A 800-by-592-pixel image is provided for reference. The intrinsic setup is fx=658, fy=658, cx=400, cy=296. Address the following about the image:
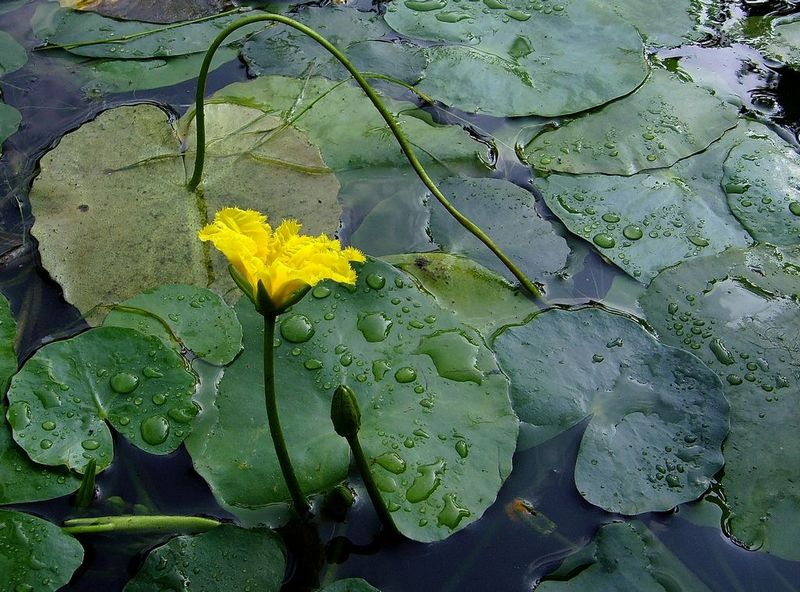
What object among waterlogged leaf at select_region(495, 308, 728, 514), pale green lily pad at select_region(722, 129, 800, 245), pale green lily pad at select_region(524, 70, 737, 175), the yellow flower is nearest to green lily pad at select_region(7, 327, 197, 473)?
the yellow flower

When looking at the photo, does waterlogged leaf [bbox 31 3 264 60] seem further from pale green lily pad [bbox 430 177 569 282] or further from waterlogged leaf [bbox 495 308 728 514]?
waterlogged leaf [bbox 495 308 728 514]

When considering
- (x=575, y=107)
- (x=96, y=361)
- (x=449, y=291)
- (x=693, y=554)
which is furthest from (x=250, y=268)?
(x=575, y=107)

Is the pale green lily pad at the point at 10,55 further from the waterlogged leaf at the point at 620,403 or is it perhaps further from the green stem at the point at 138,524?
the waterlogged leaf at the point at 620,403

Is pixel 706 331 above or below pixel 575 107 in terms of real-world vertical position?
below

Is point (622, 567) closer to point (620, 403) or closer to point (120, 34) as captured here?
point (620, 403)

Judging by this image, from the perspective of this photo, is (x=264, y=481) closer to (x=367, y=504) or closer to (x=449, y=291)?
(x=367, y=504)

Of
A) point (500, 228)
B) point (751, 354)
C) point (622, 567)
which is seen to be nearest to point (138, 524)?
point (622, 567)
